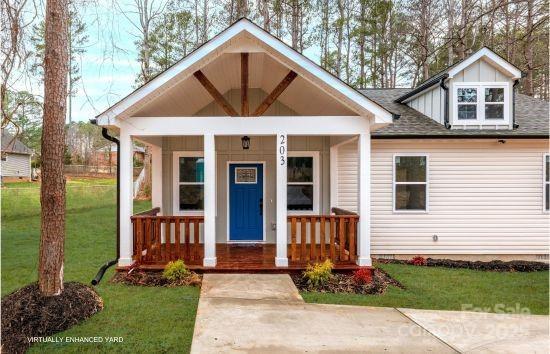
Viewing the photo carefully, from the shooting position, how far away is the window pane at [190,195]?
919cm

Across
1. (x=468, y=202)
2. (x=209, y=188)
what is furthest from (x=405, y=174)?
(x=209, y=188)

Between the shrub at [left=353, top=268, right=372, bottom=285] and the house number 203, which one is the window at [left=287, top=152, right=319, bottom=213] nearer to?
the house number 203

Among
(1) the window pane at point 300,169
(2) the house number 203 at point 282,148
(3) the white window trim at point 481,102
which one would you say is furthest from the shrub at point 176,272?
(3) the white window trim at point 481,102

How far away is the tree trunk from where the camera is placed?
15.4 feet

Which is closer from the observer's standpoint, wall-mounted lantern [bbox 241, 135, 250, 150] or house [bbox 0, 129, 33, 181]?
wall-mounted lantern [bbox 241, 135, 250, 150]

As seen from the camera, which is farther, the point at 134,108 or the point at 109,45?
the point at 134,108

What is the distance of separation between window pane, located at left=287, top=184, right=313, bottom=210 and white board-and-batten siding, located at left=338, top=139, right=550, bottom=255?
157 cm

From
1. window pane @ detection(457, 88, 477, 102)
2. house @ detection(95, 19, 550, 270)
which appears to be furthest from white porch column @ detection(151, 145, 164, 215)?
window pane @ detection(457, 88, 477, 102)

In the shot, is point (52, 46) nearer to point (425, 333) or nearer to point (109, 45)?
point (109, 45)

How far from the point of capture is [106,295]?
5492 millimetres

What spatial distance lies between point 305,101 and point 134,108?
3.62m

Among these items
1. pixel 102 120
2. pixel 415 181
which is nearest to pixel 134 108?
pixel 102 120

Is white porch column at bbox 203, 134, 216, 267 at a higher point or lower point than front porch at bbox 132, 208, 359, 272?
higher

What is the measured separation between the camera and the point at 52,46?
188 inches
